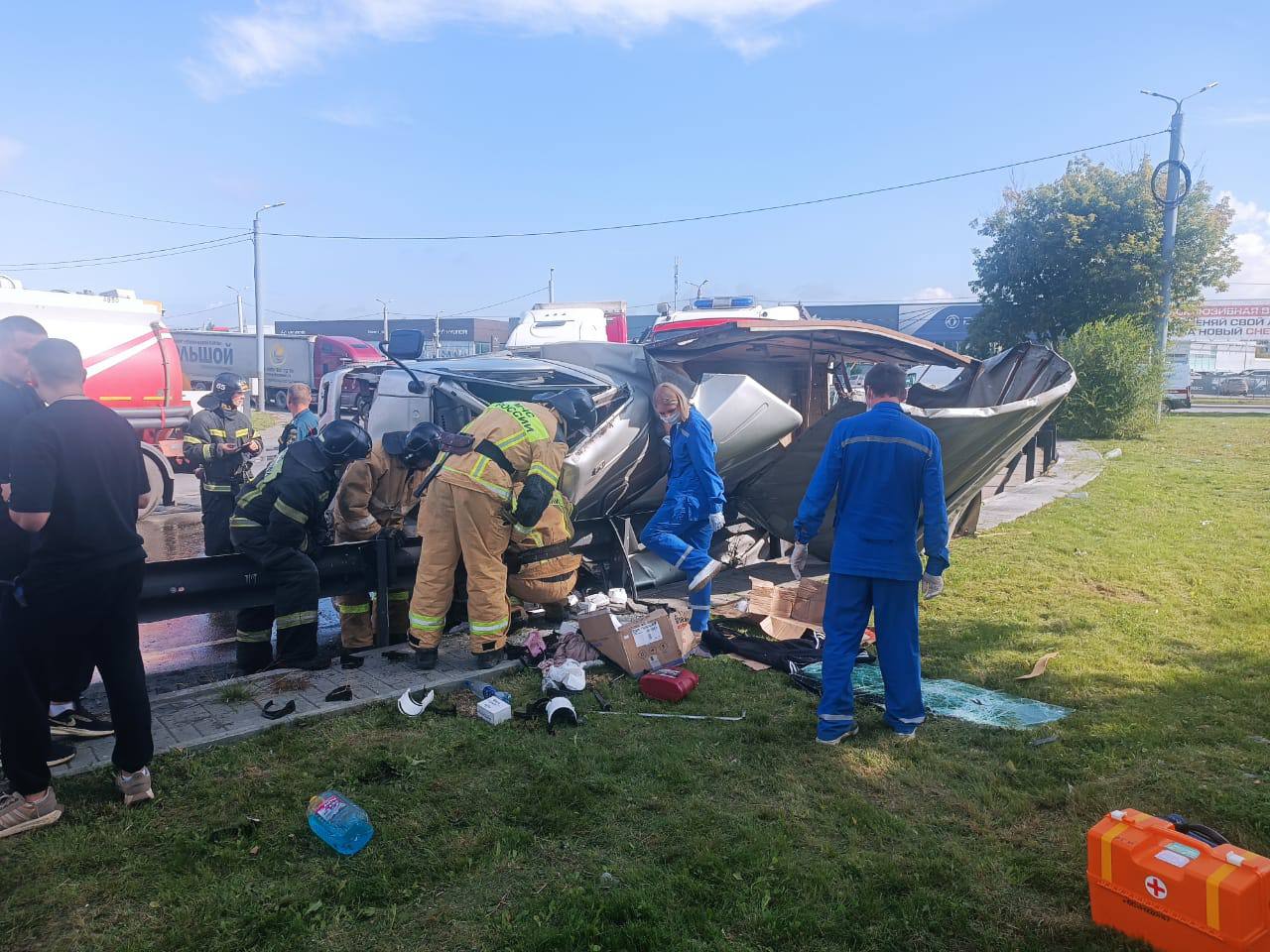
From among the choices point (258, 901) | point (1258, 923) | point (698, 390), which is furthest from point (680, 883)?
point (698, 390)

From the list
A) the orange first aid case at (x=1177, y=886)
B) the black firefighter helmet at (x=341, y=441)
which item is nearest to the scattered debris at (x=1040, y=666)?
the orange first aid case at (x=1177, y=886)

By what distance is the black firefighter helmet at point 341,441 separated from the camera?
502 cm

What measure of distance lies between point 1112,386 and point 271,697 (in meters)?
18.7

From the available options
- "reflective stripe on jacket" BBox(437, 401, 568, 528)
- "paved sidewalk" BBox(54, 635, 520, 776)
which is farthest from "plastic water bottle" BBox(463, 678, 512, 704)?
"reflective stripe on jacket" BBox(437, 401, 568, 528)

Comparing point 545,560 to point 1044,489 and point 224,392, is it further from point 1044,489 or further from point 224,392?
point 1044,489

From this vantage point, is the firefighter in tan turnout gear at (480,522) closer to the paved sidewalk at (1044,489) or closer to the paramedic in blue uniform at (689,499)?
the paramedic in blue uniform at (689,499)

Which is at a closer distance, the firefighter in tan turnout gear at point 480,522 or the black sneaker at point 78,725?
the black sneaker at point 78,725

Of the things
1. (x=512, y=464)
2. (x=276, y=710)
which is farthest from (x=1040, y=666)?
(x=276, y=710)

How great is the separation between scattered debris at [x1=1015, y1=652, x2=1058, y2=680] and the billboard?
68.5m

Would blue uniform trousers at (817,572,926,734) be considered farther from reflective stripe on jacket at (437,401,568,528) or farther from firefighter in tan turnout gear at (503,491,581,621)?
firefighter in tan turnout gear at (503,491,581,621)

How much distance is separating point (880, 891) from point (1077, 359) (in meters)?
18.6

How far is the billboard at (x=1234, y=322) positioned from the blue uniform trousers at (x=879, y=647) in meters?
70.0

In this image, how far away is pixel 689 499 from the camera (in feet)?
18.7

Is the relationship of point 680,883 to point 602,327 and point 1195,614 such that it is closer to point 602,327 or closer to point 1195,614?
point 1195,614
